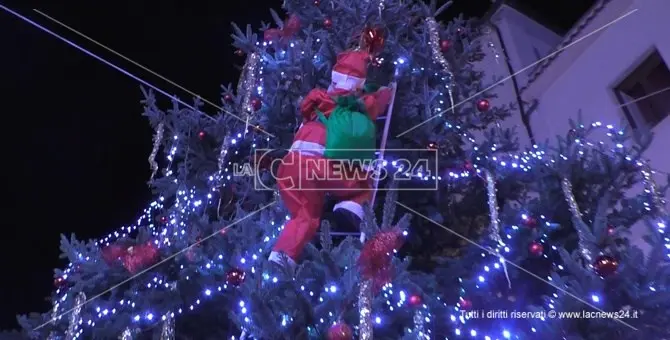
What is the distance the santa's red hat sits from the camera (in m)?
2.50

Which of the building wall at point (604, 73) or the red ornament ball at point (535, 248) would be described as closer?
the red ornament ball at point (535, 248)

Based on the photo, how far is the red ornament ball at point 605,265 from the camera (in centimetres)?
169

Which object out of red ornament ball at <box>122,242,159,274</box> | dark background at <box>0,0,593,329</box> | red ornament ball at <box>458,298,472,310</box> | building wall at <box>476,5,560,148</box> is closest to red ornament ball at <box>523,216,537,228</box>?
red ornament ball at <box>458,298,472,310</box>

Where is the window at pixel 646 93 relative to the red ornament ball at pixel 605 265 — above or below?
above

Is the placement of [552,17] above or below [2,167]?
above

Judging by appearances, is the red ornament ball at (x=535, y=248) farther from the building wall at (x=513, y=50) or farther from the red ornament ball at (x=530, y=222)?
the building wall at (x=513, y=50)

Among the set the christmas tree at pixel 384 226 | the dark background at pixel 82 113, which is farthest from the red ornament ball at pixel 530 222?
the dark background at pixel 82 113

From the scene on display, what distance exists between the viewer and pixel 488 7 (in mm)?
6223

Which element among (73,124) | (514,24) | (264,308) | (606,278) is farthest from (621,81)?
(73,124)

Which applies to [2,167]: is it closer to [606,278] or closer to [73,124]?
[73,124]

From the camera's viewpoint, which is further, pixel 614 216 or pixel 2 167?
pixel 2 167

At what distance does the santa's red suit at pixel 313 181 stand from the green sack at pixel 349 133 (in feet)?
0.18

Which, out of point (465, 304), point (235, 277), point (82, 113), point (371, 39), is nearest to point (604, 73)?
point (371, 39)

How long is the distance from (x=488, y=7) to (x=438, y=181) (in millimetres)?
4195
